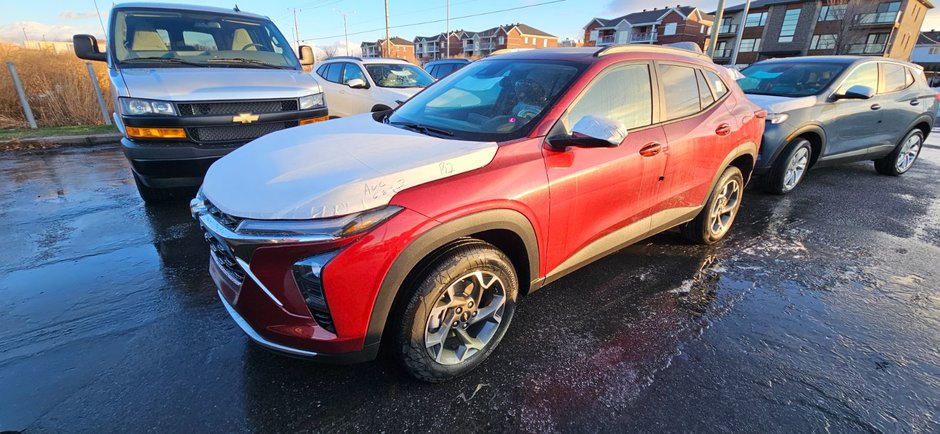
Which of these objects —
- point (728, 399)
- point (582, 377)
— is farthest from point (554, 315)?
point (728, 399)

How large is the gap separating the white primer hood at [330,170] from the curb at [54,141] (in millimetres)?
8455

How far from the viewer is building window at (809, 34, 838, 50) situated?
43.8m

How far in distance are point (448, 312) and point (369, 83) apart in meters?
7.16

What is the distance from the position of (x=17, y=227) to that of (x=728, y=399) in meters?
6.12

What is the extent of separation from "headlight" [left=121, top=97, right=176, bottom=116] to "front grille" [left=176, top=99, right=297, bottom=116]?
11cm

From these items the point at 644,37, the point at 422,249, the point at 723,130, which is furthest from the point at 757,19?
the point at 422,249

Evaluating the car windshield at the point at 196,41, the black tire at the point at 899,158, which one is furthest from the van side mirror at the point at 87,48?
the black tire at the point at 899,158

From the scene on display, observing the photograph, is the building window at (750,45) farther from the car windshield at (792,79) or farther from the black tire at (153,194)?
the black tire at (153,194)

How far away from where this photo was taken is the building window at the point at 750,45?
50.0 meters

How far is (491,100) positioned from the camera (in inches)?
113

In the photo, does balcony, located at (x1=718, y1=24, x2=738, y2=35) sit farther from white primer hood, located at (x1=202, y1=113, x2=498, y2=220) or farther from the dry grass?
white primer hood, located at (x1=202, y1=113, x2=498, y2=220)

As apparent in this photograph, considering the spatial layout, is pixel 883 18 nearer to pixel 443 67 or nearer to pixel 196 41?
pixel 443 67

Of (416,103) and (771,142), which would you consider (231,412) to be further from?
(771,142)

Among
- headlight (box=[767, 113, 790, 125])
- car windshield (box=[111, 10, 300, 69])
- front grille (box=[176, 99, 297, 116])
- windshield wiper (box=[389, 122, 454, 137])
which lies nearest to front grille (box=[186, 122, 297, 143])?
front grille (box=[176, 99, 297, 116])
